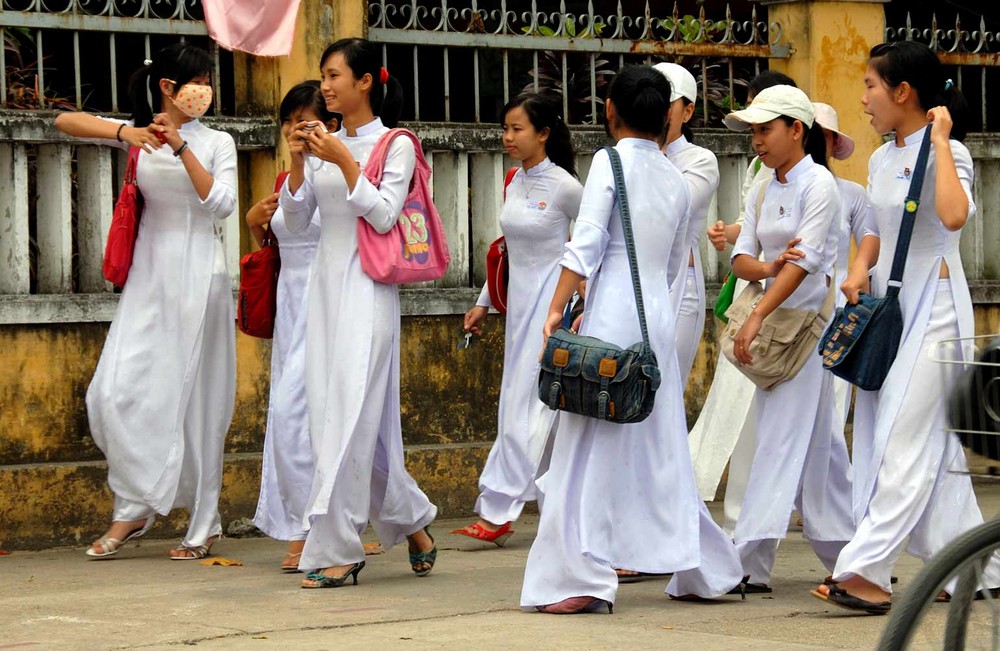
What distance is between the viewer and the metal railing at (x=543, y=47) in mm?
9055

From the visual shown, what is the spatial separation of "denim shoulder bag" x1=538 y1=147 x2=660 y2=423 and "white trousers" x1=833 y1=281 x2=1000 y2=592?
31.5 inches

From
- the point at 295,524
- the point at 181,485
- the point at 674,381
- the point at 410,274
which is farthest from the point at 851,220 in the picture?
the point at 181,485

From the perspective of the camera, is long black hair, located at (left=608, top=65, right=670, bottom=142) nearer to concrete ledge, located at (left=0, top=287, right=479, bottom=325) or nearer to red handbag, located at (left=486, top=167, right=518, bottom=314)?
red handbag, located at (left=486, top=167, right=518, bottom=314)

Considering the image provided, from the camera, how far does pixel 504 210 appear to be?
816cm

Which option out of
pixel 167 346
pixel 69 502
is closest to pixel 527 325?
pixel 167 346

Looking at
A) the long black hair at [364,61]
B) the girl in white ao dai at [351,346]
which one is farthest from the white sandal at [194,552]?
the long black hair at [364,61]

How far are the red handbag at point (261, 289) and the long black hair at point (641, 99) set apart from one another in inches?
79.9

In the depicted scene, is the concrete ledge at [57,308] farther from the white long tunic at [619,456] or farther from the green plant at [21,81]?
the white long tunic at [619,456]

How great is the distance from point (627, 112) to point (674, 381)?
93 cm

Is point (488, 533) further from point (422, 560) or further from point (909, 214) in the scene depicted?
point (909, 214)

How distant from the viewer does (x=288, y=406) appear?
24.6ft

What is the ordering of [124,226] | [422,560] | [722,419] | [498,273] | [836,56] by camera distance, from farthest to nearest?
[836,56]
[498,273]
[722,419]
[124,226]
[422,560]

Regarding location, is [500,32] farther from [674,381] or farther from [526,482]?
[674,381]

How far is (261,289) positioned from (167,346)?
1.53ft
